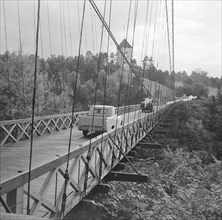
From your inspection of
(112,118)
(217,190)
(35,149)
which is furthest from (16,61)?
(217,190)

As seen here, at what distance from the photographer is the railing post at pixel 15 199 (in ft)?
7.19

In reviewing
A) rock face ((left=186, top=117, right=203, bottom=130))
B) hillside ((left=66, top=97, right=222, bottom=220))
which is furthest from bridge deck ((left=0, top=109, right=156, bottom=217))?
rock face ((left=186, top=117, right=203, bottom=130))

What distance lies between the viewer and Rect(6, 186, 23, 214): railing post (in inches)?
86.3

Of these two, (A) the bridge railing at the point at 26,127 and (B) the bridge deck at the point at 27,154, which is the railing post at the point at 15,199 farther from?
(A) the bridge railing at the point at 26,127

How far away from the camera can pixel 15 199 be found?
2213 millimetres

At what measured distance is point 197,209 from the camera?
20.4 ft

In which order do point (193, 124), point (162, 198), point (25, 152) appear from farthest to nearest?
1. point (193, 124)
2. point (162, 198)
3. point (25, 152)

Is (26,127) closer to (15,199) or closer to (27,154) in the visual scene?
(27,154)

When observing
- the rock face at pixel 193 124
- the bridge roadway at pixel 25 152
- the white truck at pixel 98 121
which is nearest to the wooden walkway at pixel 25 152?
the bridge roadway at pixel 25 152

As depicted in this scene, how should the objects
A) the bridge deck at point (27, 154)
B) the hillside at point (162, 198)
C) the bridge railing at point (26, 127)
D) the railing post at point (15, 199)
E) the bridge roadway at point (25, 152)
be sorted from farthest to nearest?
the bridge railing at point (26, 127)
the hillside at point (162, 198)
the bridge roadway at point (25, 152)
the bridge deck at point (27, 154)
the railing post at point (15, 199)

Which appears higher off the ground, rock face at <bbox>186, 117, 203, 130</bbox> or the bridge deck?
the bridge deck

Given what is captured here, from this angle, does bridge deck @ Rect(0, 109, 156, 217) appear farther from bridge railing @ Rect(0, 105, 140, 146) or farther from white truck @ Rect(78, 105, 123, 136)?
white truck @ Rect(78, 105, 123, 136)

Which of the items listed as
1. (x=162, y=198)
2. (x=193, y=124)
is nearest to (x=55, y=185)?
(x=162, y=198)

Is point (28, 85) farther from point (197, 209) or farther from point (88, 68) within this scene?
point (197, 209)
